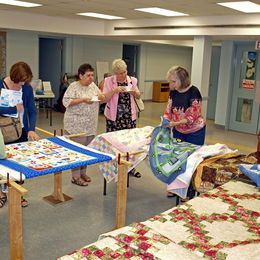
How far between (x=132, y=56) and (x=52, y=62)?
3.26 m

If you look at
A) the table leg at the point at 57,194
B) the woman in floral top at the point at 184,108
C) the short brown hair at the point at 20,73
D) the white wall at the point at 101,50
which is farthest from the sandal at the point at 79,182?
the white wall at the point at 101,50

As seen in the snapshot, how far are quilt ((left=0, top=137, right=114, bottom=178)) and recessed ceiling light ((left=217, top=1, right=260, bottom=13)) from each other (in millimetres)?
3328

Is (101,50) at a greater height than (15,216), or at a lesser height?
greater

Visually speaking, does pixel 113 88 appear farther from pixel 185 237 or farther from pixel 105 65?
pixel 105 65

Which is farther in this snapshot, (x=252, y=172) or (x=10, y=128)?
(x=10, y=128)

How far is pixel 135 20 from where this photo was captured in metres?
7.72

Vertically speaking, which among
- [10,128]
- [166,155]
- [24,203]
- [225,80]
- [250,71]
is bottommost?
[24,203]

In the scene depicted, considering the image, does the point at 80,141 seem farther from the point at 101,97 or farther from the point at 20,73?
the point at 20,73

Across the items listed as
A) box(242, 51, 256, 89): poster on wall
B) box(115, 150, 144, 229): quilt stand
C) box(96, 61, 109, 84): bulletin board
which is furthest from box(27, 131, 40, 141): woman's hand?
box(96, 61, 109, 84): bulletin board

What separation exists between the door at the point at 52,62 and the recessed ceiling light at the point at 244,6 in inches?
226

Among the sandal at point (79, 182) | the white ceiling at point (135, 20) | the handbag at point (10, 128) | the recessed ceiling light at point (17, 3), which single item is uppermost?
the recessed ceiling light at point (17, 3)

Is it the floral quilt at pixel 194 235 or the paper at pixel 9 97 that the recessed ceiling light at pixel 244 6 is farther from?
the floral quilt at pixel 194 235

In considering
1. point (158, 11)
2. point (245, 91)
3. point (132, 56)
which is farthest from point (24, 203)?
point (132, 56)

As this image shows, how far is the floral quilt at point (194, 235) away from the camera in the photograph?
5.36 feet
